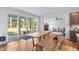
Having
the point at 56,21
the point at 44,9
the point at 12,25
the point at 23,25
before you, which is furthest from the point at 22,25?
the point at 56,21

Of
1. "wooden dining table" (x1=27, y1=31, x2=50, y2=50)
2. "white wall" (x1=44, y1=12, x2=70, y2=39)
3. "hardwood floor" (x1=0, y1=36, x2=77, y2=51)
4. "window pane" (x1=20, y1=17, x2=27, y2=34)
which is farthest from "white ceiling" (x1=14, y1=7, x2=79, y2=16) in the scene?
"hardwood floor" (x1=0, y1=36, x2=77, y2=51)

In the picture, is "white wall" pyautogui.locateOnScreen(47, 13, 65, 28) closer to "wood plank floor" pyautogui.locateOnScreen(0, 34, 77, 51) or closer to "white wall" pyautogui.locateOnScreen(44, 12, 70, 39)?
"white wall" pyautogui.locateOnScreen(44, 12, 70, 39)

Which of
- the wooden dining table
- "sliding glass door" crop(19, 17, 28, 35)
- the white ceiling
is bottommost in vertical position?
the wooden dining table

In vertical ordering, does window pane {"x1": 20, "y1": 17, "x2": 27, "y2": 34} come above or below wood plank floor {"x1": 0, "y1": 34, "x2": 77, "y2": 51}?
above

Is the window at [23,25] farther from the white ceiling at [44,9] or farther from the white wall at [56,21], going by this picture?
the white wall at [56,21]

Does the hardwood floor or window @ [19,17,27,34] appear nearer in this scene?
the hardwood floor

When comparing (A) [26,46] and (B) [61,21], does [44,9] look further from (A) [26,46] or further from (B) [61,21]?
(A) [26,46]

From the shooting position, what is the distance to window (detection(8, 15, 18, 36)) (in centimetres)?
173

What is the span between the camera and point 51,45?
180cm

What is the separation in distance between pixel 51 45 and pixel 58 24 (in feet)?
1.37

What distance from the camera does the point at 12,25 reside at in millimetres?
1758

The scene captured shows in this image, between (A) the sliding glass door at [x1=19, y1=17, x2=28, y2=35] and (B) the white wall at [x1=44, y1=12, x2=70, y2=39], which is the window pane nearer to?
(A) the sliding glass door at [x1=19, y1=17, x2=28, y2=35]
